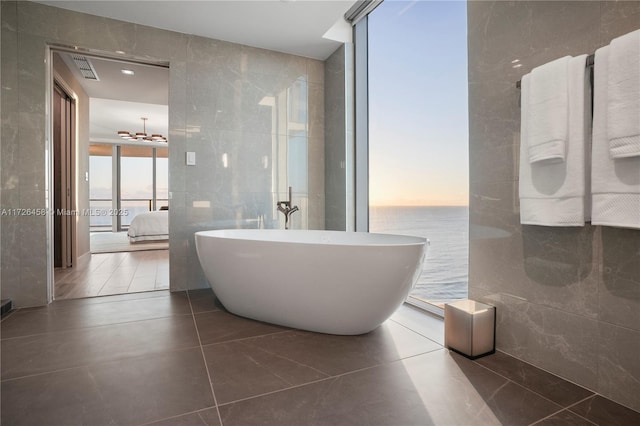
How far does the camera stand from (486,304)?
1.86 metres

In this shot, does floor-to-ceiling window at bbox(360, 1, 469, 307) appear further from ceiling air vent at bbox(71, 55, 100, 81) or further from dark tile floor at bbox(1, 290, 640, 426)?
ceiling air vent at bbox(71, 55, 100, 81)

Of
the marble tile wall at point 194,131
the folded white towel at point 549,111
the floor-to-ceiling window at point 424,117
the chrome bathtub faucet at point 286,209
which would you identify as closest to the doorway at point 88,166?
the marble tile wall at point 194,131

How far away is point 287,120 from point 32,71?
2055 mm

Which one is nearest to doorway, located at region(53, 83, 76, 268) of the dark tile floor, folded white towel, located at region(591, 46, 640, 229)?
the dark tile floor

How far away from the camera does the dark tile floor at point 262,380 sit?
1.27 meters

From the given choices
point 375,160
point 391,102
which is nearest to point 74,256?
point 375,160

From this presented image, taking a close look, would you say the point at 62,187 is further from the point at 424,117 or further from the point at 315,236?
the point at 424,117

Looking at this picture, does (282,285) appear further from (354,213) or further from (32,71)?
(32,71)

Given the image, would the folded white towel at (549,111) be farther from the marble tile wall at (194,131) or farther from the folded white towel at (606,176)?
the marble tile wall at (194,131)

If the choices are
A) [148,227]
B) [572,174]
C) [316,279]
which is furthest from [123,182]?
[572,174]

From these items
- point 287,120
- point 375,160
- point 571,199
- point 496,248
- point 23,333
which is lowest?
point 23,333

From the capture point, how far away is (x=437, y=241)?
820 cm

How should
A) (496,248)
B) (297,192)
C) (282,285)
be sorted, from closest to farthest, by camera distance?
(496,248) → (282,285) → (297,192)

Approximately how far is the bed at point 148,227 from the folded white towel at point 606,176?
6.26 meters
